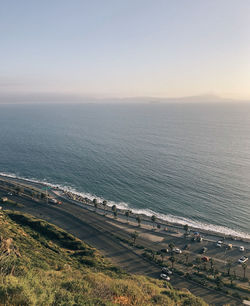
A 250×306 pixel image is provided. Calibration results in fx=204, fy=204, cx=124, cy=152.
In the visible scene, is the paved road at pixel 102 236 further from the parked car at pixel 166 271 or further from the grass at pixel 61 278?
the grass at pixel 61 278

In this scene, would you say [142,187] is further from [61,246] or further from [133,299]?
[133,299]

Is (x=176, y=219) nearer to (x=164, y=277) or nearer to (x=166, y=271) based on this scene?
(x=166, y=271)

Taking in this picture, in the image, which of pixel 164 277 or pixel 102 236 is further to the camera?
A: pixel 102 236

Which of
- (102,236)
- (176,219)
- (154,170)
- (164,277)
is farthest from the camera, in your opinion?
(154,170)

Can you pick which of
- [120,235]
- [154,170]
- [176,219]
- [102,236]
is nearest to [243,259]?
[176,219]

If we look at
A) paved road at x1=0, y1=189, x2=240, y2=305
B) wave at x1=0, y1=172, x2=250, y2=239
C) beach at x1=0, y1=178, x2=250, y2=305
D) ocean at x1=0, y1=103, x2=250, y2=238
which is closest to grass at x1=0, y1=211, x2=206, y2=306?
paved road at x1=0, y1=189, x2=240, y2=305

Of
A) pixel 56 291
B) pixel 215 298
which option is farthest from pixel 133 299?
pixel 215 298

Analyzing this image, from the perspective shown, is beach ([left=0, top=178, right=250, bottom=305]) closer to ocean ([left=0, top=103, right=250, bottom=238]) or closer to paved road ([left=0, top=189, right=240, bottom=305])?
paved road ([left=0, top=189, right=240, bottom=305])
